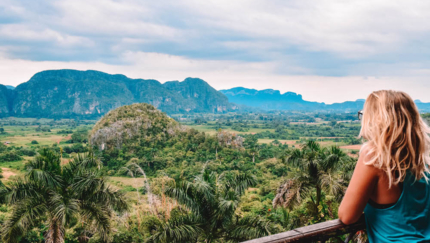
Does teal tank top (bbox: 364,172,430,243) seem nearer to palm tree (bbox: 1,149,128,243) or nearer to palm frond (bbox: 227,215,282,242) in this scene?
palm frond (bbox: 227,215,282,242)

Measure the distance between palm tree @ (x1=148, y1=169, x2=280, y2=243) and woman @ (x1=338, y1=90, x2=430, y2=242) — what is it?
5.96m

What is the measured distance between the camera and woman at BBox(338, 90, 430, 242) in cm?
141

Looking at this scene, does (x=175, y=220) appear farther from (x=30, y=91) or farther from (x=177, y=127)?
(x=30, y=91)

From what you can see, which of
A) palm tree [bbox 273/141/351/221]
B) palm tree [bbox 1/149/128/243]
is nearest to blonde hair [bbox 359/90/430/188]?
palm tree [bbox 1/149/128/243]

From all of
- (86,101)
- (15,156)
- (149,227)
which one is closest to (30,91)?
(86,101)

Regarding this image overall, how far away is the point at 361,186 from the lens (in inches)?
57.0

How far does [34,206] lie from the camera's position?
7.01 meters

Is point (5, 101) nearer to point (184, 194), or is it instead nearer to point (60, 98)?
point (60, 98)

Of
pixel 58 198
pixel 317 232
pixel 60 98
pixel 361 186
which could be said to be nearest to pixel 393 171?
pixel 361 186

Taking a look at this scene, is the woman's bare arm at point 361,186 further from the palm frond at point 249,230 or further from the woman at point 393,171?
the palm frond at point 249,230

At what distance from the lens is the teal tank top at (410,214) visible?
1.48 metres

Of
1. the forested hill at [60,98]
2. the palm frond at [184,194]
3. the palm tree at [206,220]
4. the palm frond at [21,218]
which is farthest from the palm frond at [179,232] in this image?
the forested hill at [60,98]

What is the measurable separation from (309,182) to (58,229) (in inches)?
300

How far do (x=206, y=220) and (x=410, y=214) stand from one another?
6.50m
